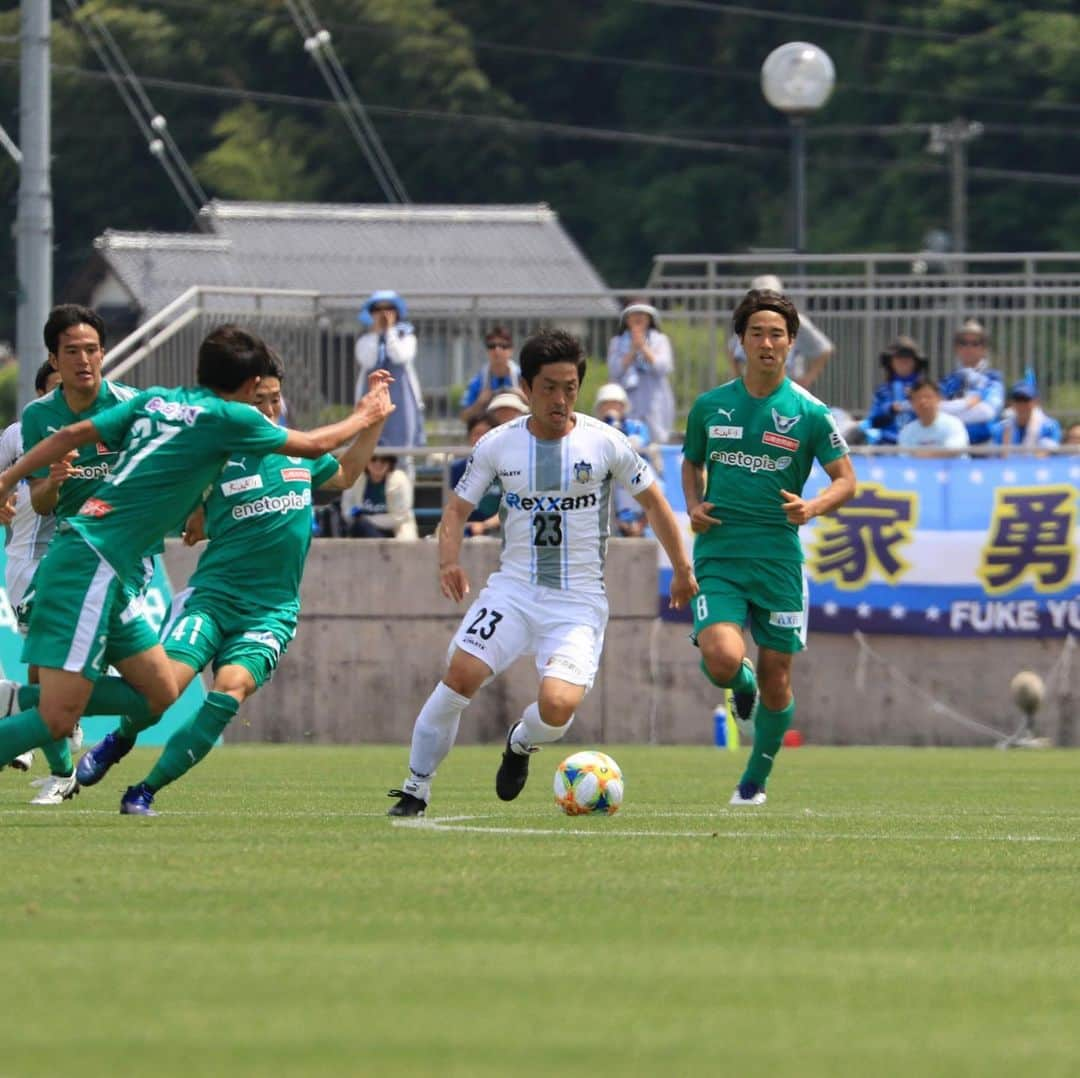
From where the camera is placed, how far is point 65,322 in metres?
11.8

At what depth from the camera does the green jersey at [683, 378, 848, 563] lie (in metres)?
12.2

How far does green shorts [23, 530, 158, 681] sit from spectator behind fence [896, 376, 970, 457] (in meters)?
12.1

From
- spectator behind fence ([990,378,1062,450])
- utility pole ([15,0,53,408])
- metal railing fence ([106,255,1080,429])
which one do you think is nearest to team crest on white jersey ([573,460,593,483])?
spectator behind fence ([990,378,1062,450])

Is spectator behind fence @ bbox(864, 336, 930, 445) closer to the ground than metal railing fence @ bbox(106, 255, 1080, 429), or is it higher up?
closer to the ground

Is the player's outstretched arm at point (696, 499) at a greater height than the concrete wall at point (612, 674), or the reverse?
the player's outstretched arm at point (696, 499)

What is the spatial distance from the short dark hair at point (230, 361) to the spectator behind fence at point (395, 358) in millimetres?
11550

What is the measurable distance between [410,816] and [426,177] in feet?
194

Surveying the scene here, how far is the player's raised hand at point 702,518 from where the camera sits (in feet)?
39.9

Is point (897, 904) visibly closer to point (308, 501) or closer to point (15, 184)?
point (308, 501)

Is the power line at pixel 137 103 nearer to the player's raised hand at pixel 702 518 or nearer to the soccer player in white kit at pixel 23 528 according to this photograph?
the soccer player in white kit at pixel 23 528

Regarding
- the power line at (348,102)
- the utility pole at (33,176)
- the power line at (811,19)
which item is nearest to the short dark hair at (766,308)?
the utility pole at (33,176)

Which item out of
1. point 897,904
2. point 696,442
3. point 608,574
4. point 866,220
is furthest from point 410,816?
point 866,220

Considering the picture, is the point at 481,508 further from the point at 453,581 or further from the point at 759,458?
the point at 453,581

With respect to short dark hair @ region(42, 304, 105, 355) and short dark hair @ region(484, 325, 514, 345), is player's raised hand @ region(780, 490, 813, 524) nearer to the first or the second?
short dark hair @ region(42, 304, 105, 355)
